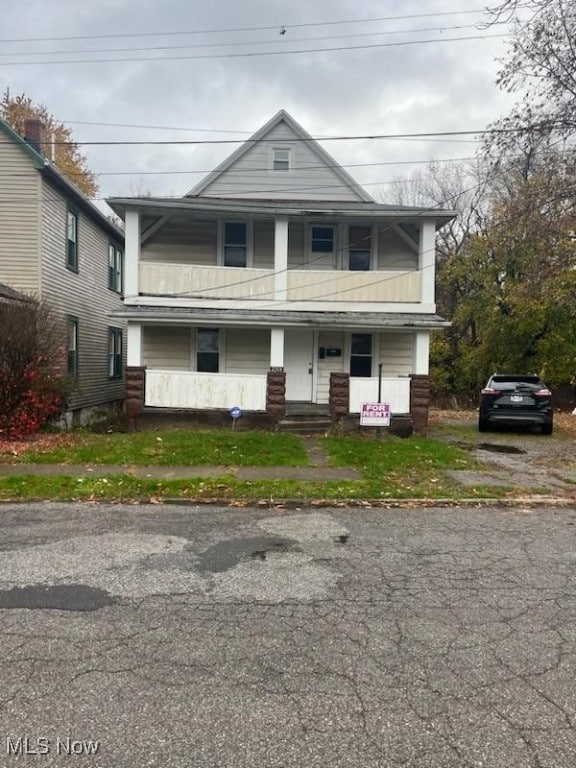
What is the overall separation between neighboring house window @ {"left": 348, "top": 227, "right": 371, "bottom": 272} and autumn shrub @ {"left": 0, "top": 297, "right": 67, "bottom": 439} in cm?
827

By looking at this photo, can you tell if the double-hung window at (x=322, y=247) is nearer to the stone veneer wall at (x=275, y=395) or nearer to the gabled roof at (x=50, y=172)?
the stone veneer wall at (x=275, y=395)

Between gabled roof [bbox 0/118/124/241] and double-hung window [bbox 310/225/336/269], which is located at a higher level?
gabled roof [bbox 0/118/124/241]

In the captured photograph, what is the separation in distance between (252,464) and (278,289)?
244 inches

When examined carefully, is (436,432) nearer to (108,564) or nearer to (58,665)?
(108,564)

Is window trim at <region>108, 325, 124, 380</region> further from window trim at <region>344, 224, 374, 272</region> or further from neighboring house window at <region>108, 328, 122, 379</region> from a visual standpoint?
window trim at <region>344, 224, 374, 272</region>

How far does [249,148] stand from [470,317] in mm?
15112

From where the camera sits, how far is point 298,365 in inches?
613

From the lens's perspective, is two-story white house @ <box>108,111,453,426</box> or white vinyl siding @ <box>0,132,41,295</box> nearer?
two-story white house @ <box>108,111,453,426</box>

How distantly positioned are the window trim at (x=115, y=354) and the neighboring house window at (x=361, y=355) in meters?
10.6

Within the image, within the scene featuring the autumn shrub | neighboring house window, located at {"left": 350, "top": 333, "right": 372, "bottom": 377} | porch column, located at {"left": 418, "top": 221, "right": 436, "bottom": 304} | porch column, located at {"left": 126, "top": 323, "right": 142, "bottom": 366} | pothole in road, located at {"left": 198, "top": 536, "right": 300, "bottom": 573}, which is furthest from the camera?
neighboring house window, located at {"left": 350, "top": 333, "right": 372, "bottom": 377}

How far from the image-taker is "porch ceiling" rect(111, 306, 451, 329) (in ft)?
44.4

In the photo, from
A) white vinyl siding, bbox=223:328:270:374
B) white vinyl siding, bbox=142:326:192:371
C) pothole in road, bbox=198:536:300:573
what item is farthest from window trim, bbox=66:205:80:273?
pothole in road, bbox=198:536:300:573

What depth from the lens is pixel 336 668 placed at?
10.4 feet

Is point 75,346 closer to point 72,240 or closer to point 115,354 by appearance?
point 72,240
